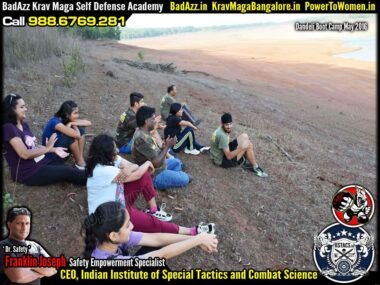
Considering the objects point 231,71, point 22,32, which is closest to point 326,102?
point 231,71

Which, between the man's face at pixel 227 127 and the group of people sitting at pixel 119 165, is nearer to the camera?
the group of people sitting at pixel 119 165

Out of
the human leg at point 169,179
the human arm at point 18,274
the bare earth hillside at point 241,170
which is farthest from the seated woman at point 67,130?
the human arm at point 18,274

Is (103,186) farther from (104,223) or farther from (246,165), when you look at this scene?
(246,165)

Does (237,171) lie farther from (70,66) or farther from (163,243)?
(70,66)

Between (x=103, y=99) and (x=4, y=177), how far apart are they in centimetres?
449

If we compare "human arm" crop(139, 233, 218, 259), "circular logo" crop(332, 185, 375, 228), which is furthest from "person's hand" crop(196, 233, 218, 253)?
"circular logo" crop(332, 185, 375, 228)

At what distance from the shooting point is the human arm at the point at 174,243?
318cm

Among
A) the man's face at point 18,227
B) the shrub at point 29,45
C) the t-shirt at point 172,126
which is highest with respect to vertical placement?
the shrub at point 29,45

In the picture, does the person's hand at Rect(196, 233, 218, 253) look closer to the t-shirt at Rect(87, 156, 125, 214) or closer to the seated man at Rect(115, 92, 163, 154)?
the t-shirt at Rect(87, 156, 125, 214)

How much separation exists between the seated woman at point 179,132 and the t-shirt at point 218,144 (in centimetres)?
46

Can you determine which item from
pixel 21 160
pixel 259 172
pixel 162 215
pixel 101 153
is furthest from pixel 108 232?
pixel 259 172

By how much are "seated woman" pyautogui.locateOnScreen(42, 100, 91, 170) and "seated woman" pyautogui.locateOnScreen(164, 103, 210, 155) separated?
184cm

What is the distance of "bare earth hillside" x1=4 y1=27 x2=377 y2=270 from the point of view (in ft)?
15.4

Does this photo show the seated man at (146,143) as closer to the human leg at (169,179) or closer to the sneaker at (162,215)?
the human leg at (169,179)
